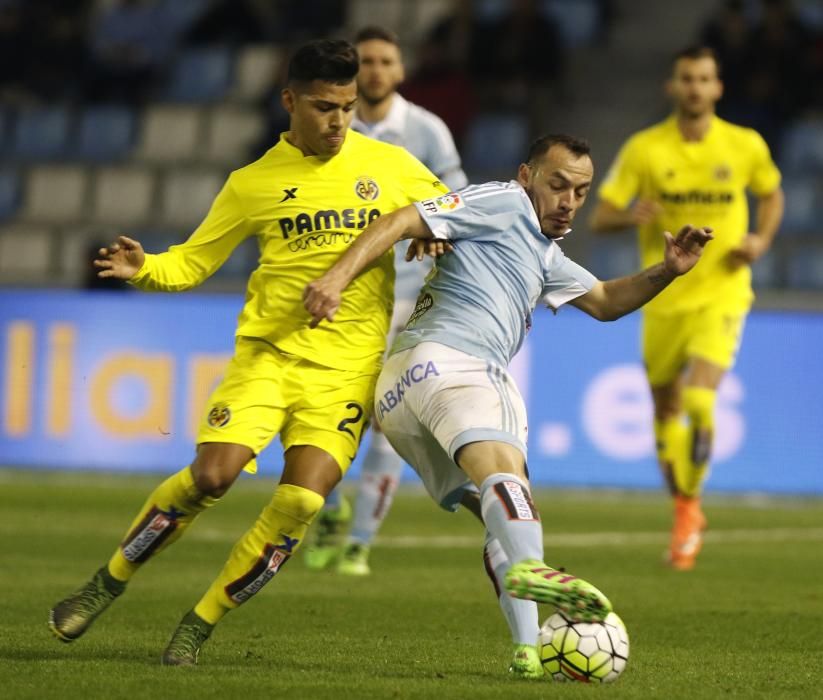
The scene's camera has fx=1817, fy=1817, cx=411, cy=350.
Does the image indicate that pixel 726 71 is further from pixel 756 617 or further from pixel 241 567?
pixel 241 567

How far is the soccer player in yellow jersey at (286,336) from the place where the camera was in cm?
580

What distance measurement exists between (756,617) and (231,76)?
12648 millimetres

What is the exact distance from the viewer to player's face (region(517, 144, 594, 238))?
232 inches

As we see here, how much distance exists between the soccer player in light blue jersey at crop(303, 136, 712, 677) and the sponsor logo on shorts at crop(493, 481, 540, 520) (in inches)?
3.1

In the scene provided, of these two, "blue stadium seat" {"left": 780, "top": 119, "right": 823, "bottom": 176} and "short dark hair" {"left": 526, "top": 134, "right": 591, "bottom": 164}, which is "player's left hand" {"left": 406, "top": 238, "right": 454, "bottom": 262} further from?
"blue stadium seat" {"left": 780, "top": 119, "right": 823, "bottom": 176}

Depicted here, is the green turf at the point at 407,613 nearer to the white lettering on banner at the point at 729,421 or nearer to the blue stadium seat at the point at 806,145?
the white lettering on banner at the point at 729,421

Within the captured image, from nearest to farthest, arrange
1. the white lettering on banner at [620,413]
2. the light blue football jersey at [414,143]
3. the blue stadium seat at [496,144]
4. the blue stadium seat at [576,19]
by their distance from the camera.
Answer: the light blue football jersey at [414,143], the white lettering on banner at [620,413], the blue stadium seat at [496,144], the blue stadium seat at [576,19]

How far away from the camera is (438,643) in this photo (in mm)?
6438

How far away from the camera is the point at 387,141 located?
8.94 m

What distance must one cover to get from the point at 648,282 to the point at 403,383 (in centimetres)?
95

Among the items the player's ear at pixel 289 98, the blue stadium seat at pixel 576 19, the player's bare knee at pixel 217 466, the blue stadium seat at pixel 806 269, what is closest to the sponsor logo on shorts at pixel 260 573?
the player's bare knee at pixel 217 466

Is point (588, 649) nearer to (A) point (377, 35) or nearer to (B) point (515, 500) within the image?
(B) point (515, 500)

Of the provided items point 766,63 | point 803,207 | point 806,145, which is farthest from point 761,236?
point 806,145

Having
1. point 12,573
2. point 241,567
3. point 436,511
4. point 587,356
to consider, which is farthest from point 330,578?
point 587,356
